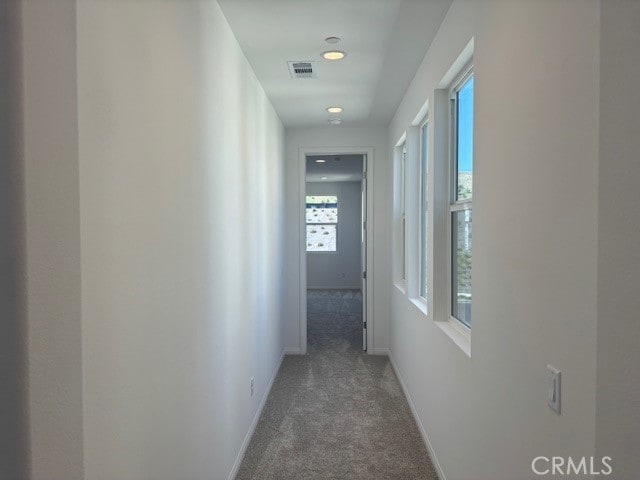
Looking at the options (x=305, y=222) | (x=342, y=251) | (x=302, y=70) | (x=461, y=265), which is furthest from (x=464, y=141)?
(x=342, y=251)

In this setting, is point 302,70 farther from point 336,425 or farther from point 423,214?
point 336,425

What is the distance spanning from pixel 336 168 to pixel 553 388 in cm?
822

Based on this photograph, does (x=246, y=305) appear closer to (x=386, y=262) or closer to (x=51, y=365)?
(x=51, y=365)

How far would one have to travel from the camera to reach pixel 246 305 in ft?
10.6

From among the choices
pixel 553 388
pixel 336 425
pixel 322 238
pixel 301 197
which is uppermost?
pixel 301 197

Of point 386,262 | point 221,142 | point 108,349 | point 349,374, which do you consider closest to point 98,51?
point 108,349

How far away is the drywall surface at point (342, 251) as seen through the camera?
11.6m

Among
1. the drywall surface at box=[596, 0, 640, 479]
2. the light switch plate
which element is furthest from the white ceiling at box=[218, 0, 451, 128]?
the light switch plate

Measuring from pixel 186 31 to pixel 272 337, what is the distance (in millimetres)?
3191

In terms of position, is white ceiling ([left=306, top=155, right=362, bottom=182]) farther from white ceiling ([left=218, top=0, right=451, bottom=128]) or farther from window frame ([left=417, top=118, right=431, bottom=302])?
window frame ([left=417, top=118, right=431, bottom=302])

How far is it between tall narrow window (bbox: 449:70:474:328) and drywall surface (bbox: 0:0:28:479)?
2.11m

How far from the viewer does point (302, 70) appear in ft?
11.5

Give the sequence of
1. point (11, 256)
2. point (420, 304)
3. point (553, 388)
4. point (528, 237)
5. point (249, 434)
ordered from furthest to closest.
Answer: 1. point (420, 304)
2. point (249, 434)
3. point (528, 237)
4. point (553, 388)
5. point (11, 256)

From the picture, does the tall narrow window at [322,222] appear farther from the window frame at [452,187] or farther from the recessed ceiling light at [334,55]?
the window frame at [452,187]
